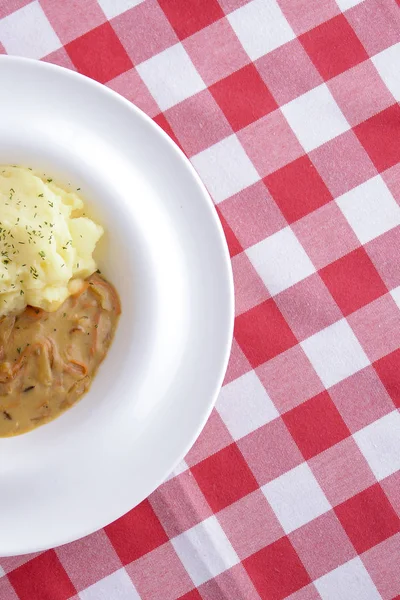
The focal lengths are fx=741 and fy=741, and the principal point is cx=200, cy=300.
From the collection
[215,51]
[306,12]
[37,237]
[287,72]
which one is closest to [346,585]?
[37,237]

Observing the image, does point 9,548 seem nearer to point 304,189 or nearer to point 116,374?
point 116,374

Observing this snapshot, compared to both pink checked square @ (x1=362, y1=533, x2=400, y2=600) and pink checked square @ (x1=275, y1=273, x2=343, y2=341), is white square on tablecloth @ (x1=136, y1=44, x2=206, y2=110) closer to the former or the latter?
pink checked square @ (x1=275, y1=273, x2=343, y2=341)

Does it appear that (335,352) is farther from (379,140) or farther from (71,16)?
(71,16)

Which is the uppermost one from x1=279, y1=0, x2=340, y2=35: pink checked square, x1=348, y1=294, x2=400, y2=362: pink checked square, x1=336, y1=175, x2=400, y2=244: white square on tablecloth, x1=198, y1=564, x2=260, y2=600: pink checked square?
x1=279, y1=0, x2=340, y2=35: pink checked square

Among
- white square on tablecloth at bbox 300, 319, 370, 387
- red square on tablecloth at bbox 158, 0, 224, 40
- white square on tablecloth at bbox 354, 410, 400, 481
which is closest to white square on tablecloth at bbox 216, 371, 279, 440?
white square on tablecloth at bbox 300, 319, 370, 387

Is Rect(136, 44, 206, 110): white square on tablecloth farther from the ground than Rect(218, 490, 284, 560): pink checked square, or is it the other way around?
Rect(136, 44, 206, 110): white square on tablecloth

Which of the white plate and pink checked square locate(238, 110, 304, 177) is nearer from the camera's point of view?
the white plate

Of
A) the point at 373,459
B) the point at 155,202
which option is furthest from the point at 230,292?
Answer: the point at 373,459
